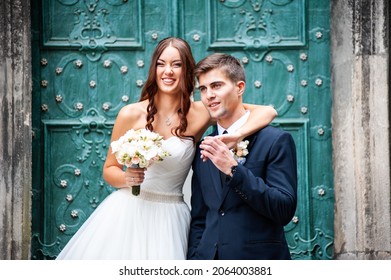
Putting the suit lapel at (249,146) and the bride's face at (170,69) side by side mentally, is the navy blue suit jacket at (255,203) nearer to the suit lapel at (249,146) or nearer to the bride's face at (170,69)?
the suit lapel at (249,146)

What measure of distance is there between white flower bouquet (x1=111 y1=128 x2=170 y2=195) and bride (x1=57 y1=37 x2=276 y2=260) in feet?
1.07

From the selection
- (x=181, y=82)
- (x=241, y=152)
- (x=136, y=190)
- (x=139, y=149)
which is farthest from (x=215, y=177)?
(x=181, y=82)

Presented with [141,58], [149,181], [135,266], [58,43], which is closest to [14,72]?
[58,43]

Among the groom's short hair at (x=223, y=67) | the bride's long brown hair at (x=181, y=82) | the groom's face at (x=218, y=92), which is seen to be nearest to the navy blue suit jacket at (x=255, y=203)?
the groom's face at (x=218, y=92)

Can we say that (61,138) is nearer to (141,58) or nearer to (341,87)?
(141,58)

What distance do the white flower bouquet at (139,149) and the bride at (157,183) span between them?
0.33m

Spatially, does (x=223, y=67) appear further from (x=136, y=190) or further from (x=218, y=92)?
(x=136, y=190)

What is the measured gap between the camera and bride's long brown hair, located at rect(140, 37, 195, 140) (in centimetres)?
585

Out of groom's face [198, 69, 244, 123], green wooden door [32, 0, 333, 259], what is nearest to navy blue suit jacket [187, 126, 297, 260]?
groom's face [198, 69, 244, 123]

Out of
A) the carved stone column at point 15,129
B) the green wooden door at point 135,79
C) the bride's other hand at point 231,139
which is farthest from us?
the green wooden door at point 135,79

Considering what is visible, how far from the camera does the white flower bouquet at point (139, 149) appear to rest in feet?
17.6

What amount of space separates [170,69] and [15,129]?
1.84 meters

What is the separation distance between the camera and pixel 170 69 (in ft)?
19.1

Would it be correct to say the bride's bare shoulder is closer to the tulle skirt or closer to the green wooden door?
the tulle skirt
